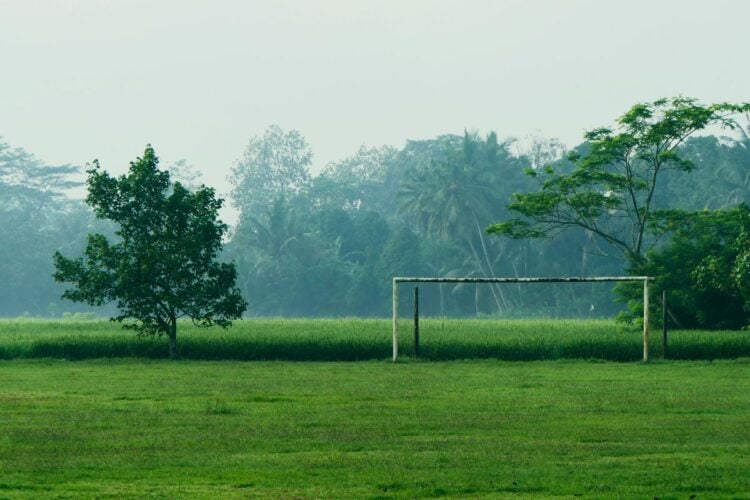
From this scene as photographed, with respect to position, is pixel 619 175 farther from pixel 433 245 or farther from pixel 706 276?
pixel 433 245

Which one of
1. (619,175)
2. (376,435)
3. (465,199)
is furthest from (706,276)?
(465,199)

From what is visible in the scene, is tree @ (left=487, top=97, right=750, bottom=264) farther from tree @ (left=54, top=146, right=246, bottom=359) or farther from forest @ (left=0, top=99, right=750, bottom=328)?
forest @ (left=0, top=99, right=750, bottom=328)

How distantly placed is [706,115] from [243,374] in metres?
21.0

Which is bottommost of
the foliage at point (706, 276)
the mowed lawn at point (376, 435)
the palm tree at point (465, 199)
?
the mowed lawn at point (376, 435)

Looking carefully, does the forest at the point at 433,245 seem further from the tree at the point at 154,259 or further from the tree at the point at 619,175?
the tree at the point at 154,259

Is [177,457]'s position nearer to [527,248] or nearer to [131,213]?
[131,213]

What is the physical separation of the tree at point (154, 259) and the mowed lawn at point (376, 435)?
840 cm

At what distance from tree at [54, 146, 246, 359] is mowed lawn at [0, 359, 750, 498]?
840cm

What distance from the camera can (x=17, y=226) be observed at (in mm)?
117812

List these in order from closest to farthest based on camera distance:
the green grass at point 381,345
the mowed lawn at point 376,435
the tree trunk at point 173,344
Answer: the mowed lawn at point 376,435 → the green grass at point 381,345 → the tree trunk at point 173,344

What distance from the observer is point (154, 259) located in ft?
123

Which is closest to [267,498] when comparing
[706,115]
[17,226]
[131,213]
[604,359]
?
[604,359]

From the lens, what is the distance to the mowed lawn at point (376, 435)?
12.5 meters

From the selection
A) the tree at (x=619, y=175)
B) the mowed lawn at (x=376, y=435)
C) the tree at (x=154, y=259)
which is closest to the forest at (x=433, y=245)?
the tree at (x=619, y=175)
